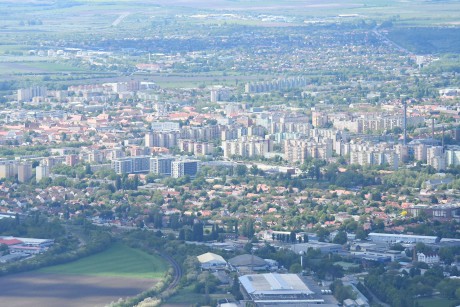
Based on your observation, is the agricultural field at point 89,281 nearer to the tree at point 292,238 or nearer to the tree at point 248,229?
the tree at point 248,229

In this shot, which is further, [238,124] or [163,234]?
[238,124]

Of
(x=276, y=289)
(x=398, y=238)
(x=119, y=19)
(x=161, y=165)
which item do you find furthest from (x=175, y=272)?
(x=119, y=19)

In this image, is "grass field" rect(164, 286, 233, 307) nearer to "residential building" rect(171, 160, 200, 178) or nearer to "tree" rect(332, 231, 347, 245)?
"tree" rect(332, 231, 347, 245)

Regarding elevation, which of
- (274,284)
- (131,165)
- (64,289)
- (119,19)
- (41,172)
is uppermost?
(274,284)

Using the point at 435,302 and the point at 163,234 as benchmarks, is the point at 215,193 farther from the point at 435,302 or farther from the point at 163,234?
the point at 435,302

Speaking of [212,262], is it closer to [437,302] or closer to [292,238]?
[292,238]

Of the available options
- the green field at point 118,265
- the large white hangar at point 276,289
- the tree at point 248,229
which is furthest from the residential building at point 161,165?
the large white hangar at point 276,289

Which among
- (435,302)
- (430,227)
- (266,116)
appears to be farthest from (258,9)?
(435,302)
